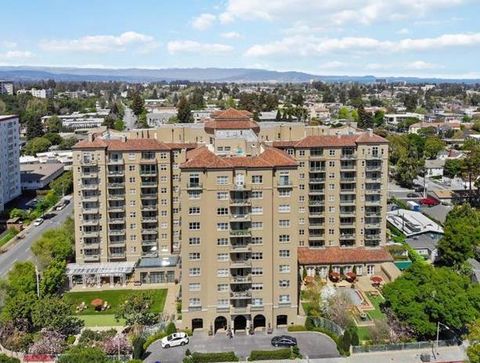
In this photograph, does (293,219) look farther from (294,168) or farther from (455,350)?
(455,350)

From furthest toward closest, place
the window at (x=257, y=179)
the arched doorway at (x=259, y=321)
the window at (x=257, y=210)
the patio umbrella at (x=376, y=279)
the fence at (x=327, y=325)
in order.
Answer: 1. the patio umbrella at (x=376, y=279)
2. the arched doorway at (x=259, y=321)
3. the window at (x=257, y=210)
4. the window at (x=257, y=179)
5. the fence at (x=327, y=325)

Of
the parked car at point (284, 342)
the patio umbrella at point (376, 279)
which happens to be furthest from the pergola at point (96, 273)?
the patio umbrella at point (376, 279)

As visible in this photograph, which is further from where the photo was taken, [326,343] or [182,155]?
[182,155]

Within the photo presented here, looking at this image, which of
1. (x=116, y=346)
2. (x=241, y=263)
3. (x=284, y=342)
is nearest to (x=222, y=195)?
(x=241, y=263)

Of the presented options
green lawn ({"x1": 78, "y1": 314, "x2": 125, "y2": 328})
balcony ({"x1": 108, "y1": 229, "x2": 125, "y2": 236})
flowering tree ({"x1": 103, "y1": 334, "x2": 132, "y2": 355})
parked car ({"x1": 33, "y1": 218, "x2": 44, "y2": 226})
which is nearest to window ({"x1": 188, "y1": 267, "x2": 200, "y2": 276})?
flowering tree ({"x1": 103, "y1": 334, "x2": 132, "y2": 355})

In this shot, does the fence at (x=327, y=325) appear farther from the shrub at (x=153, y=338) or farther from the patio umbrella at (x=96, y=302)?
the patio umbrella at (x=96, y=302)

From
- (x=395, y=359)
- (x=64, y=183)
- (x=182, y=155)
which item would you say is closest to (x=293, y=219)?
(x=395, y=359)

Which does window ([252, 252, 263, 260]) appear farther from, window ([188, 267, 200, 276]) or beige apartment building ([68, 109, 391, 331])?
window ([188, 267, 200, 276])
